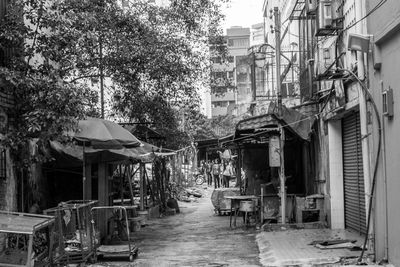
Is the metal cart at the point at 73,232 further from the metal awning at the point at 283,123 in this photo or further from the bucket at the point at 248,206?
the bucket at the point at 248,206

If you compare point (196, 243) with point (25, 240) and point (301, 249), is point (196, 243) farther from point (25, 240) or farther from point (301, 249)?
point (25, 240)

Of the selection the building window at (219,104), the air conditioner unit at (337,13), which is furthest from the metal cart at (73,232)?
the building window at (219,104)

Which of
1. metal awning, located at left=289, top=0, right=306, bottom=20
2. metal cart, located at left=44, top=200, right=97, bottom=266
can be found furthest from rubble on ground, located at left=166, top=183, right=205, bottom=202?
metal cart, located at left=44, top=200, right=97, bottom=266

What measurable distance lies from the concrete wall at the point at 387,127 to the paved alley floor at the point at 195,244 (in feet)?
8.76

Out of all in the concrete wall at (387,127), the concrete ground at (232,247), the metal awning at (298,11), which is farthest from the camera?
the metal awning at (298,11)

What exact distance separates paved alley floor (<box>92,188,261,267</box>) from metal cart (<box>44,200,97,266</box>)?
733 mm

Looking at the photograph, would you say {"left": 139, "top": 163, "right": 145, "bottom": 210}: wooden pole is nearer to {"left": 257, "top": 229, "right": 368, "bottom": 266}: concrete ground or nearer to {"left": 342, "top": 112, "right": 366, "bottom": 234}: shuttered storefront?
{"left": 257, "top": 229, "right": 368, "bottom": 266}: concrete ground

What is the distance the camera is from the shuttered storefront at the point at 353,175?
11.8 metres

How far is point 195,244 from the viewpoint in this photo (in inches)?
516

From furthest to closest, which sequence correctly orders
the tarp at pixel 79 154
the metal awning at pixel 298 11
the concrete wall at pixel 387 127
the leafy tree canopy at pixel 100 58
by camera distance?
the metal awning at pixel 298 11
the tarp at pixel 79 154
the leafy tree canopy at pixel 100 58
the concrete wall at pixel 387 127

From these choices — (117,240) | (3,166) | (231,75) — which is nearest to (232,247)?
(117,240)

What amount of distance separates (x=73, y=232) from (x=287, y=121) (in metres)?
6.64

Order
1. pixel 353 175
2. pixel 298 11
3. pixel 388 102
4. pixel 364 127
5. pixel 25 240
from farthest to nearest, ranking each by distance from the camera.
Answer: pixel 298 11 < pixel 353 175 < pixel 364 127 < pixel 25 240 < pixel 388 102

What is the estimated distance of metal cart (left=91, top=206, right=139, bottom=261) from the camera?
1081cm
